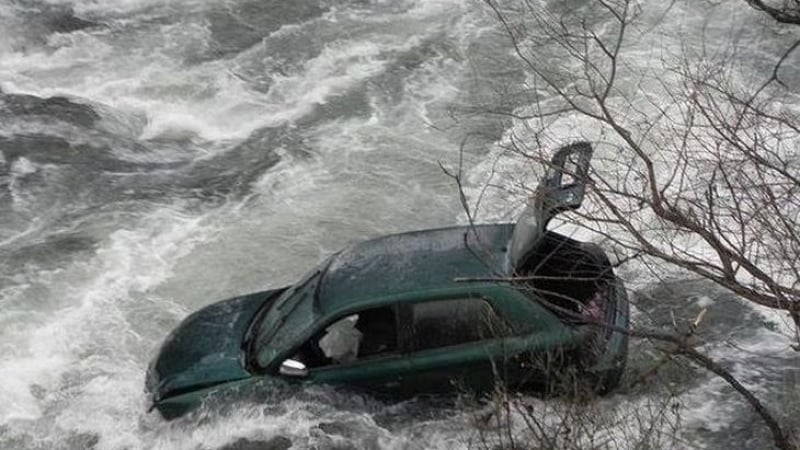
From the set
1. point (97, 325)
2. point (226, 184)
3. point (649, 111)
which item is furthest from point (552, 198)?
point (649, 111)

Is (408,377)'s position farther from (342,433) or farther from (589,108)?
(589,108)

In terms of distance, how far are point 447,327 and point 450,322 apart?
4cm

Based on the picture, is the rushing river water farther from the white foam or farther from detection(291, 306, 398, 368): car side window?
detection(291, 306, 398, 368): car side window

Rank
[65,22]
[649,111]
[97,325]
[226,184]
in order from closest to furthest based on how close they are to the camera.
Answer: [97,325] → [226,184] → [649,111] → [65,22]

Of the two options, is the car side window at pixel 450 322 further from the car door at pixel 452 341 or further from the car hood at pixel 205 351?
the car hood at pixel 205 351

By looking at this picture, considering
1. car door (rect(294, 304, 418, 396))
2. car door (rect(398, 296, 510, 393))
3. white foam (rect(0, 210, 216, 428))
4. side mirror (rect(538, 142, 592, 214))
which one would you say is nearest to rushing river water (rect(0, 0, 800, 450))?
white foam (rect(0, 210, 216, 428))

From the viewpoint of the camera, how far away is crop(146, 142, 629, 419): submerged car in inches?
267

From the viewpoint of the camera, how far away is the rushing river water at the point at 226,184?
7633 mm

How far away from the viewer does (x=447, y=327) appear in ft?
22.4

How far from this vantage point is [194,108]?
1257 centimetres

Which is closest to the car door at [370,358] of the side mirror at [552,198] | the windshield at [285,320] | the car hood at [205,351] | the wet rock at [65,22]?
the windshield at [285,320]

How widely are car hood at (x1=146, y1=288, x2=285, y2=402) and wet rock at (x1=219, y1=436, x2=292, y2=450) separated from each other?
49cm

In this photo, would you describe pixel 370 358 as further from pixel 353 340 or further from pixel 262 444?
pixel 262 444

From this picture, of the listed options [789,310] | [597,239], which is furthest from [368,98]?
[789,310]
